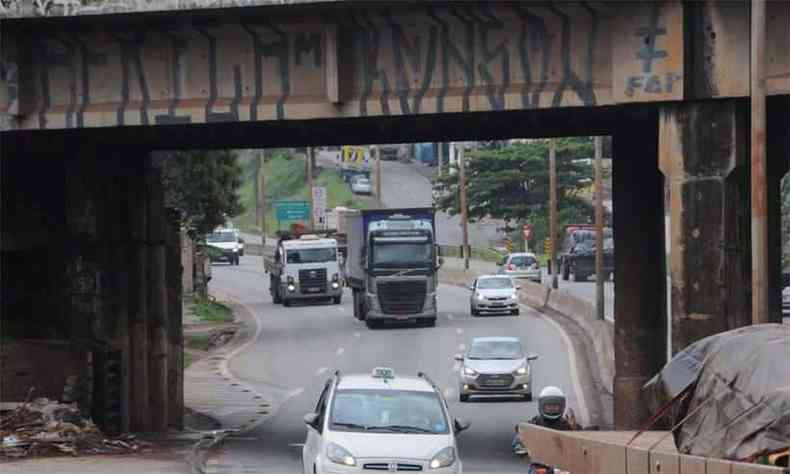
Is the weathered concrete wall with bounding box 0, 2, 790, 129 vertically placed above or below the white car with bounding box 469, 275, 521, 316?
above

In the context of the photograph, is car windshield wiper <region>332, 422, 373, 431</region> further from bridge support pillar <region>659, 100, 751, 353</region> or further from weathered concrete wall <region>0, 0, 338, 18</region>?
weathered concrete wall <region>0, 0, 338, 18</region>

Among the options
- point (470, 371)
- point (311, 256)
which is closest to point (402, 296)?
point (311, 256)

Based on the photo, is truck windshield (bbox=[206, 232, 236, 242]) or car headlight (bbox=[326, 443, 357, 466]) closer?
car headlight (bbox=[326, 443, 357, 466])

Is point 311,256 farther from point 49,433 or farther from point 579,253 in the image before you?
point 49,433

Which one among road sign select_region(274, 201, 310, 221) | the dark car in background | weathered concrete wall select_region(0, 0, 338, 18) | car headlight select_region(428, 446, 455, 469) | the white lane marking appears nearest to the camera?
car headlight select_region(428, 446, 455, 469)

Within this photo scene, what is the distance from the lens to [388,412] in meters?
22.2

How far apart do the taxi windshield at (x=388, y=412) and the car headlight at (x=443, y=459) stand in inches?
25.2

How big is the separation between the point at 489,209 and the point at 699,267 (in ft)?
294

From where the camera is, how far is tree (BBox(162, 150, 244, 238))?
5841 centimetres

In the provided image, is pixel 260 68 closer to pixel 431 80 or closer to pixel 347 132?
pixel 431 80

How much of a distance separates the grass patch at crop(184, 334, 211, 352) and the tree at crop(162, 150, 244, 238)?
3.84 m

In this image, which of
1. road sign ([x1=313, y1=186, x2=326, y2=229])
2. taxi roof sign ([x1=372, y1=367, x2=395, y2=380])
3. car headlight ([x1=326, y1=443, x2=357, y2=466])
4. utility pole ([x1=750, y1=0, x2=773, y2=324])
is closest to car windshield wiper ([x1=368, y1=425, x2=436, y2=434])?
car headlight ([x1=326, y1=443, x2=357, y2=466])

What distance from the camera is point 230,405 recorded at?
145 ft

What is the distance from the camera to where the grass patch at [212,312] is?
7057 centimetres
